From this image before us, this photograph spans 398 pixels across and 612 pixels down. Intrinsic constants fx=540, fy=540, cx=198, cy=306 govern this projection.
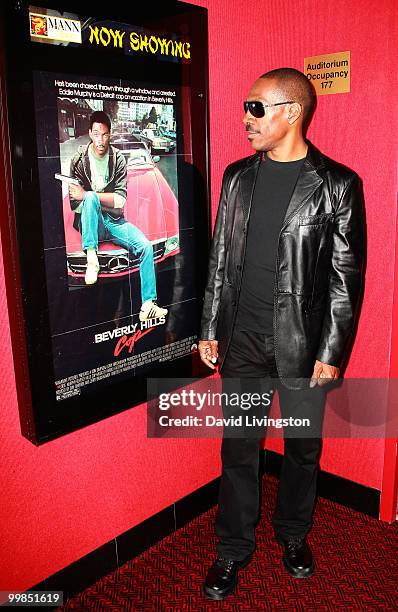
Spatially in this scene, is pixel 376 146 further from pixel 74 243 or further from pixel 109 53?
pixel 74 243

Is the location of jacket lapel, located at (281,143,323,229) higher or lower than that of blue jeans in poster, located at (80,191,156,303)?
higher

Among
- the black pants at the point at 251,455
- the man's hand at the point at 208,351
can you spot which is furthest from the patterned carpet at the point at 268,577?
the man's hand at the point at 208,351

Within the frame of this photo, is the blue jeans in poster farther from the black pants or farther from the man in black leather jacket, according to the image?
the black pants

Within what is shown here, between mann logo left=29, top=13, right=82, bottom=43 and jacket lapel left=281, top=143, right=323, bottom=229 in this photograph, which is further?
jacket lapel left=281, top=143, right=323, bottom=229

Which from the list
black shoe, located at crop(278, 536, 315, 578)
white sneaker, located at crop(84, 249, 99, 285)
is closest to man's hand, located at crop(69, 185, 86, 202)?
white sneaker, located at crop(84, 249, 99, 285)

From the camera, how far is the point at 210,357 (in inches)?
86.4

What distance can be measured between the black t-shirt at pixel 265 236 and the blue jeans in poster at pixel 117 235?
0.37 metres

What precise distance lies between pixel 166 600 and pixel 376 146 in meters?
2.01

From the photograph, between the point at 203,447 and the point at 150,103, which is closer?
the point at 150,103

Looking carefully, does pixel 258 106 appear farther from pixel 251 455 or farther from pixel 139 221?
pixel 251 455

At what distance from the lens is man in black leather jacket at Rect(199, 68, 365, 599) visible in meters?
1.93

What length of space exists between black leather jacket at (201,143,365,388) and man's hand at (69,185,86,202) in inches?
23.6

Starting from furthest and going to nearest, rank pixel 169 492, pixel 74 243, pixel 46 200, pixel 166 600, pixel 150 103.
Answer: pixel 169 492 → pixel 166 600 → pixel 150 103 → pixel 74 243 → pixel 46 200

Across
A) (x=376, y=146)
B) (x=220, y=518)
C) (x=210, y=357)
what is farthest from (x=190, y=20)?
(x=220, y=518)
